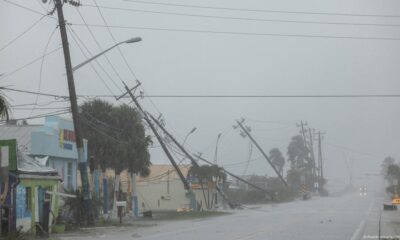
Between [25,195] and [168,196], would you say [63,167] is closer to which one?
[25,195]

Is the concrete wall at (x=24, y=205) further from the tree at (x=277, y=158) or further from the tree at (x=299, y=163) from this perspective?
the tree at (x=277, y=158)

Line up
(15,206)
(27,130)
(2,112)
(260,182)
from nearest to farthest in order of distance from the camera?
(2,112) < (15,206) < (27,130) < (260,182)

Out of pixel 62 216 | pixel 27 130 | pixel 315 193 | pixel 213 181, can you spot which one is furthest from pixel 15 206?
pixel 315 193

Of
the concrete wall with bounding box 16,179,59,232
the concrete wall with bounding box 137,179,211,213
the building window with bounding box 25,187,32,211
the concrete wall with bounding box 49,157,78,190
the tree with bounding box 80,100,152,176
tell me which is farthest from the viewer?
the concrete wall with bounding box 137,179,211,213

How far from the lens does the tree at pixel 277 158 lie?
445 ft

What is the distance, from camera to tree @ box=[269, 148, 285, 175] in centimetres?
13550

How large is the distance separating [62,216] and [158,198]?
39.6m

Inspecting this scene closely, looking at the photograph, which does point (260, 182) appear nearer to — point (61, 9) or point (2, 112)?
point (61, 9)

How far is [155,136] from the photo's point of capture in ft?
159

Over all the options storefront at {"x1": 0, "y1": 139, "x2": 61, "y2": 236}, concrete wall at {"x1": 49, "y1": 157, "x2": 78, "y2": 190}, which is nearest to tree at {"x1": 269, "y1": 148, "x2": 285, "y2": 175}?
concrete wall at {"x1": 49, "y1": 157, "x2": 78, "y2": 190}

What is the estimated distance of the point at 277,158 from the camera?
446ft

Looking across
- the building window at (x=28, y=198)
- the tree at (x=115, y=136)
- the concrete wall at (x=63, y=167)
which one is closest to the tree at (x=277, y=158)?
the tree at (x=115, y=136)

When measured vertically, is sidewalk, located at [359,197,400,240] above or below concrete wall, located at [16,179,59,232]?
below

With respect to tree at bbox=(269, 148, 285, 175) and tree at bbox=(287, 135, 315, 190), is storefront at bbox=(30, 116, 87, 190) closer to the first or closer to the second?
tree at bbox=(287, 135, 315, 190)
